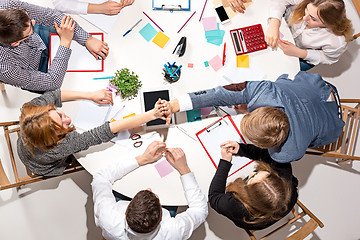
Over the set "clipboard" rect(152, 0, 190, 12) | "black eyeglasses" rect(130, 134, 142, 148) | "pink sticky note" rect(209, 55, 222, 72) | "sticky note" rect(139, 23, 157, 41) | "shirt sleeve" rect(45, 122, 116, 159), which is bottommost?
"black eyeglasses" rect(130, 134, 142, 148)

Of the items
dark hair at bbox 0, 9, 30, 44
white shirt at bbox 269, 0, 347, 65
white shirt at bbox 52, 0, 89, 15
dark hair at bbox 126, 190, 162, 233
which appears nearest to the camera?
dark hair at bbox 126, 190, 162, 233

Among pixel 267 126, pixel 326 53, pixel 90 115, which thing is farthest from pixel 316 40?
pixel 90 115

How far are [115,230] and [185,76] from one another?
94cm

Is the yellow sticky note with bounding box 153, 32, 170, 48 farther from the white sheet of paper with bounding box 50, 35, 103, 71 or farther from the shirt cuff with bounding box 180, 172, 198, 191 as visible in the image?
the shirt cuff with bounding box 180, 172, 198, 191

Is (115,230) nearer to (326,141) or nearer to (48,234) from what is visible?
(48,234)

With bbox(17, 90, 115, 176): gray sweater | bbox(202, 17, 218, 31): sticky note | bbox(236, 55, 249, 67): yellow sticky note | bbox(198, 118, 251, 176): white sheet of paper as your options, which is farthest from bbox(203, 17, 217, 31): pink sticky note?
bbox(17, 90, 115, 176): gray sweater

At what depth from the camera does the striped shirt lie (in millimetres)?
1655

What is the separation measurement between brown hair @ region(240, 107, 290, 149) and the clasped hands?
15.4 inches

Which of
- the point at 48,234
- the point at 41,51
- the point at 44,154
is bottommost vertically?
the point at 48,234

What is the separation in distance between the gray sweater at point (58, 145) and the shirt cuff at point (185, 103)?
0.41 meters

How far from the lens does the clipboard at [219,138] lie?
5.59 feet

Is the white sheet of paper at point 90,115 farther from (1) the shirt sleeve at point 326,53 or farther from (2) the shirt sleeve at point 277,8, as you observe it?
(1) the shirt sleeve at point 326,53

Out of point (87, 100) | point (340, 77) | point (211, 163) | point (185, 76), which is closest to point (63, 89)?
point (87, 100)

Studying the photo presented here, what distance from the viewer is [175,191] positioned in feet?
5.45
